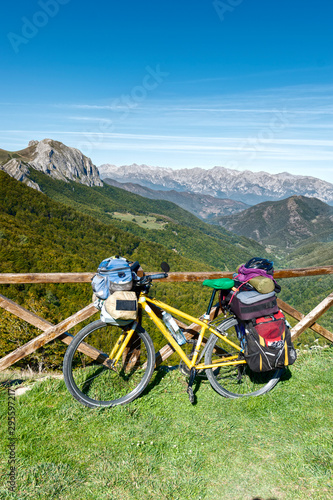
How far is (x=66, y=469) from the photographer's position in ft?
9.35

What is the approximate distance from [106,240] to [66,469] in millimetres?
114107

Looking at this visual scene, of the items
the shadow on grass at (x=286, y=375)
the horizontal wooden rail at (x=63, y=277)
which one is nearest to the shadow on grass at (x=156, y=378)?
the horizontal wooden rail at (x=63, y=277)

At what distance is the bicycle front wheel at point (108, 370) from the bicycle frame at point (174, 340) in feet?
0.30

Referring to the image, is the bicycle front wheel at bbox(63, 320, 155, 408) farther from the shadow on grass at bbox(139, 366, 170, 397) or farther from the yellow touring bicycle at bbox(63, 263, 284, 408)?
the shadow on grass at bbox(139, 366, 170, 397)

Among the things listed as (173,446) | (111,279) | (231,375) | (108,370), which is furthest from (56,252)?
(173,446)

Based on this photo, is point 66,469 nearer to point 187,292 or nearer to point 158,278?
point 158,278

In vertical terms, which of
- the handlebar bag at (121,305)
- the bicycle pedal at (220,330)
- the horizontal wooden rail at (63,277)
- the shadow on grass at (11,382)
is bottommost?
the shadow on grass at (11,382)

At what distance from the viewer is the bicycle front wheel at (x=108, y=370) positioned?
12.1ft

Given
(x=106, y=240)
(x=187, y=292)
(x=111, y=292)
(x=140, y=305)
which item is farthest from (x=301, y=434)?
(x=106, y=240)

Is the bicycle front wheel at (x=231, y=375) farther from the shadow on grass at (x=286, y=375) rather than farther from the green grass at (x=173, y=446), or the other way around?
the shadow on grass at (x=286, y=375)

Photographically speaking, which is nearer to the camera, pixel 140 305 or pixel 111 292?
pixel 111 292

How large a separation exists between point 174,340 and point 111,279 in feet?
4.30

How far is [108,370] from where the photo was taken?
412cm

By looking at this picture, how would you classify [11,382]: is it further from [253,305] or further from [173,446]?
[253,305]
